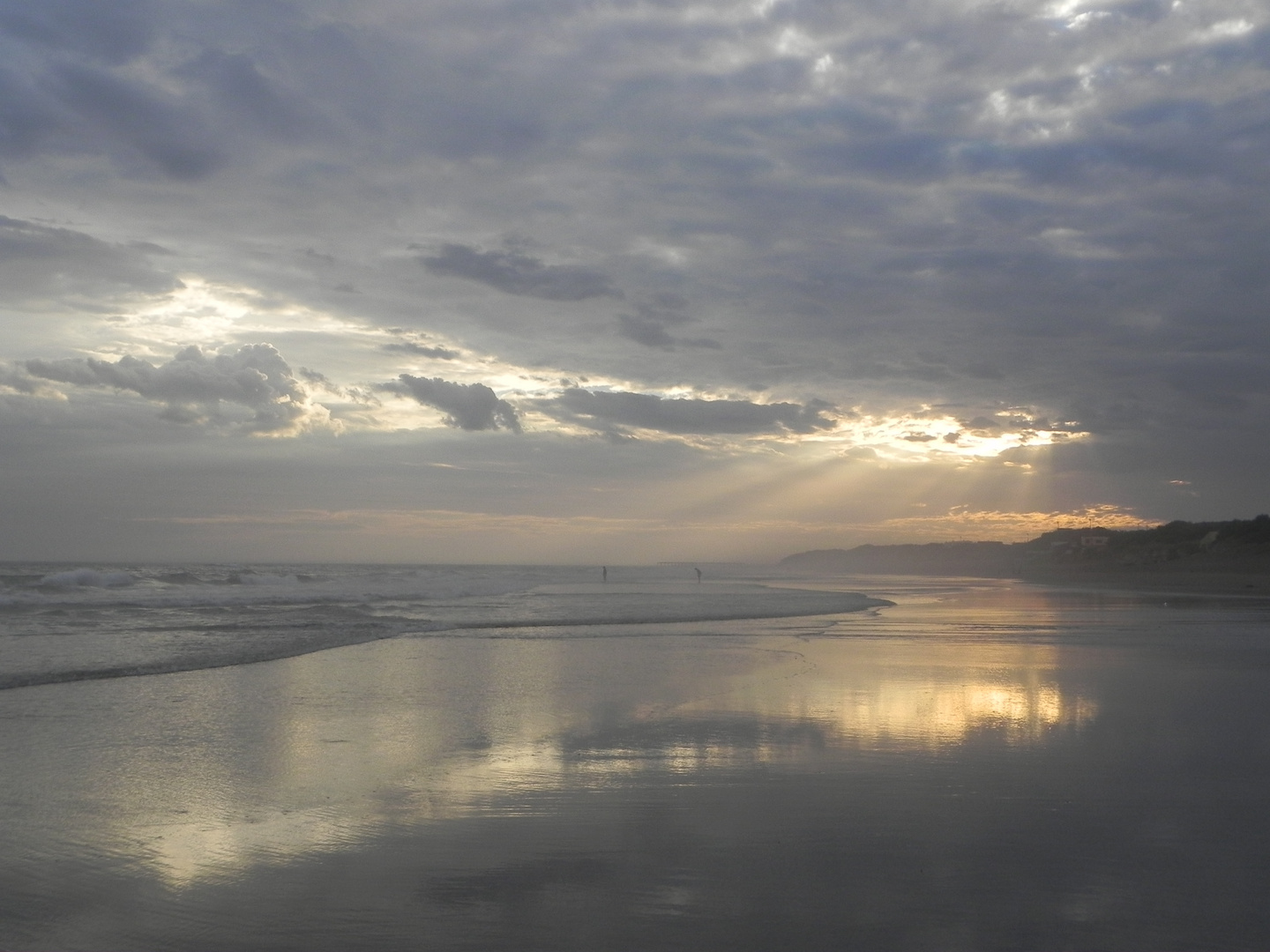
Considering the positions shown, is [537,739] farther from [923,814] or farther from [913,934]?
[913,934]

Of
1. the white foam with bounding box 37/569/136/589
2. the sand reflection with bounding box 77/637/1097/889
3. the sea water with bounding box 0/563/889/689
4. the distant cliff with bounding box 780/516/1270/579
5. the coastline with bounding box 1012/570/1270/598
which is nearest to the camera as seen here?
the sand reflection with bounding box 77/637/1097/889

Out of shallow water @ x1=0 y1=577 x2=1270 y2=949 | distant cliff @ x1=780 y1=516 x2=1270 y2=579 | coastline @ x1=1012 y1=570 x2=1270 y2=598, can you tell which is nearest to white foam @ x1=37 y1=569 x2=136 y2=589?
shallow water @ x1=0 y1=577 x2=1270 y2=949

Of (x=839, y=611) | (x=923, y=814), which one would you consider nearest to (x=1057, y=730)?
(x=923, y=814)

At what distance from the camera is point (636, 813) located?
6.41m

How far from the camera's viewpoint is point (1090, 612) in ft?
93.0

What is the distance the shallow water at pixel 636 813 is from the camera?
179 inches

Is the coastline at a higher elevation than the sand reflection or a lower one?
lower

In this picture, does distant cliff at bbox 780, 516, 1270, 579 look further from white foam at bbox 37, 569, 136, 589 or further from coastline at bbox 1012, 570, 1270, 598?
white foam at bbox 37, 569, 136, 589

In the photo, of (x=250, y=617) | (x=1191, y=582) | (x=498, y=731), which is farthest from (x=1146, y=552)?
(x=498, y=731)

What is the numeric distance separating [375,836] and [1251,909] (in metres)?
5.15

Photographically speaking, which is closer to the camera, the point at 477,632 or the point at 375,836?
the point at 375,836

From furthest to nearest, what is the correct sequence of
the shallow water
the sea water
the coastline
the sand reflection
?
the coastline < the sea water < the sand reflection < the shallow water

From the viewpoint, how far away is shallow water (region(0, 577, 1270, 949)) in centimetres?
455

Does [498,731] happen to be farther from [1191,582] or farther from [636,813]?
[1191,582]
